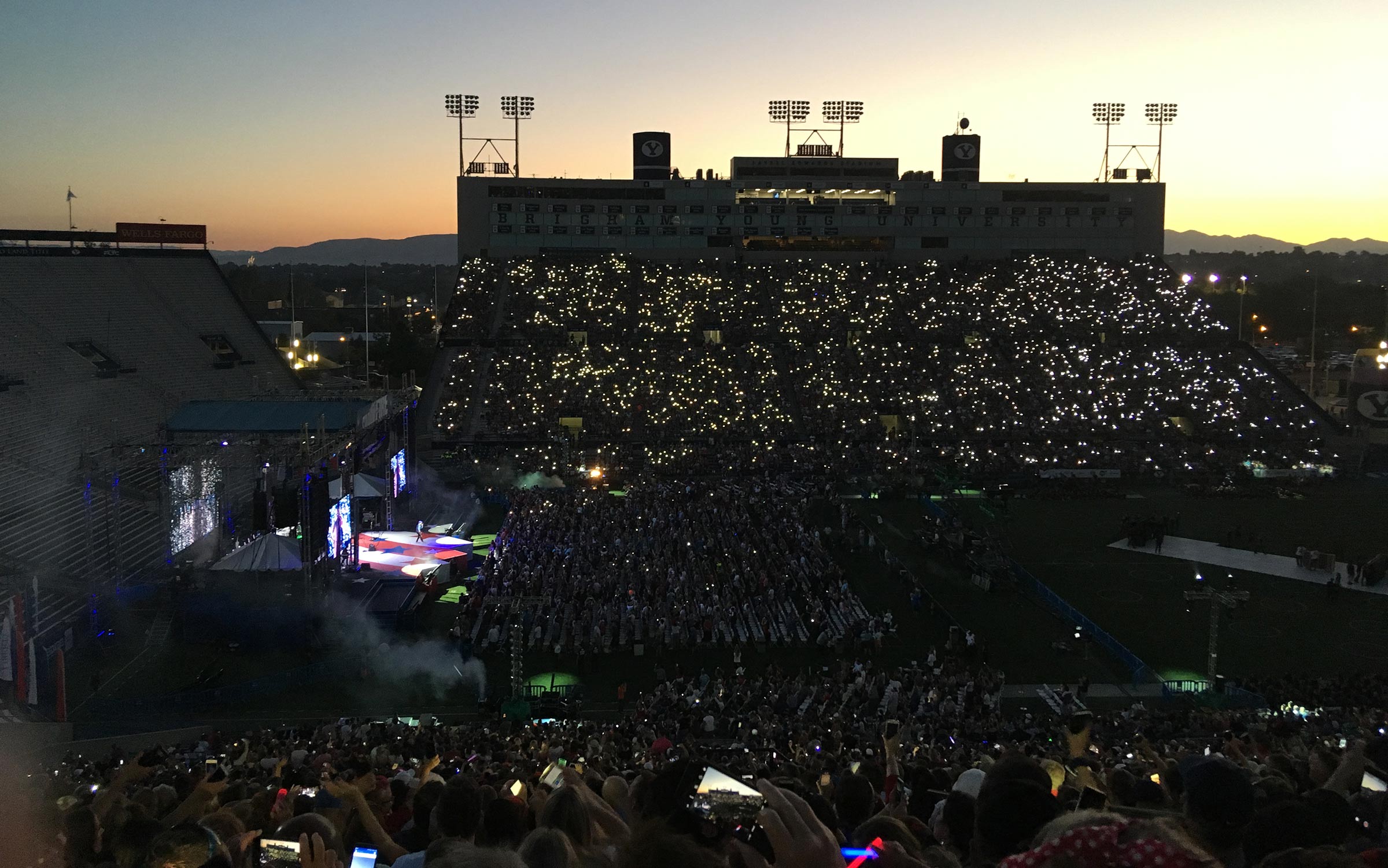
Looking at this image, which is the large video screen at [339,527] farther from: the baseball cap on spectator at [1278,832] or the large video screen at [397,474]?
the baseball cap on spectator at [1278,832]

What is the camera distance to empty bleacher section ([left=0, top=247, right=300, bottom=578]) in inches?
870

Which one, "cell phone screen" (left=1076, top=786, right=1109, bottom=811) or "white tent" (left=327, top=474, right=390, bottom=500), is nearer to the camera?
"cell phone screen" (left=1076, top=786, right=1109, bottom=811)

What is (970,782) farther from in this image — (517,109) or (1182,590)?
(517,109)

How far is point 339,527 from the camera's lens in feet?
79.0

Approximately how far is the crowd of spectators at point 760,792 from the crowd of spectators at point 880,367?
26.3m

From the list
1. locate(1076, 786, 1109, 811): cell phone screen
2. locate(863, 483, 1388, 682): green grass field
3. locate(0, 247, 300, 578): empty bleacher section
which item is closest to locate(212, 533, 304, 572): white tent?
locate(0, 247, 300, 578): empty bleacher section

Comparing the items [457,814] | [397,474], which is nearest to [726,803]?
[457,814]

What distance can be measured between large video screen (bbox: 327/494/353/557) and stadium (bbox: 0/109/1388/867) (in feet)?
0.50

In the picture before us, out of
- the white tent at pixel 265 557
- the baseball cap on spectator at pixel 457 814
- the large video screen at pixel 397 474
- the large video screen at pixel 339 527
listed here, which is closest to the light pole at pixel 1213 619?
the baseball cap on spectator at pixel 457 814

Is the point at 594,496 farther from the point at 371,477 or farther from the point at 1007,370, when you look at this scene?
the point at 1007,370

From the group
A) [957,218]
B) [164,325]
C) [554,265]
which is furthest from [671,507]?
→ [957,218]

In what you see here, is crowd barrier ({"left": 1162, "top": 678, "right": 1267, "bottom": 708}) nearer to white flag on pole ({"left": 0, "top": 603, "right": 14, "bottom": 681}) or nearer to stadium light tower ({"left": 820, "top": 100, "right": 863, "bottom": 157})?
white flag on pole ({"left": 0, "top": 603, "right": 14, "bottom": 681})

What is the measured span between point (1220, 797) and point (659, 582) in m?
19.9

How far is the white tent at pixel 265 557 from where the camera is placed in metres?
20.9
